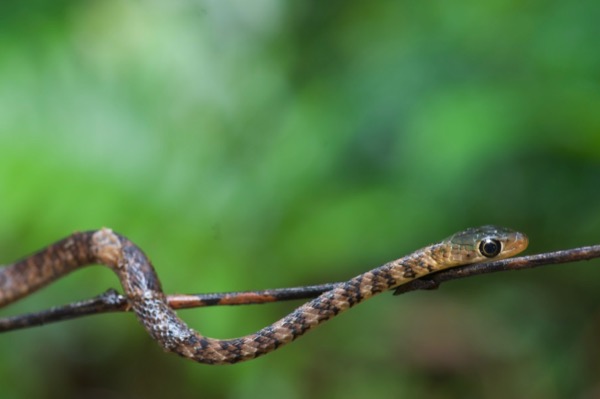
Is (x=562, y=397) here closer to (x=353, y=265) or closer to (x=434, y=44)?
(x=353, y=265)

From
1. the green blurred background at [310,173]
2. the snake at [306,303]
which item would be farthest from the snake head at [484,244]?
the green blurred background at [310,173]

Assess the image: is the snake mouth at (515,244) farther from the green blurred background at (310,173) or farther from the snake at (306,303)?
the green blurred background at (310,173)

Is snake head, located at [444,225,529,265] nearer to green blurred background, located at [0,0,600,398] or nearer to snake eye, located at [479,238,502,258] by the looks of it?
snake eye, located at [479,238,502,258]

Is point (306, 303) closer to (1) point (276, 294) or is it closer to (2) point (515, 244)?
(1) point (276, 294)

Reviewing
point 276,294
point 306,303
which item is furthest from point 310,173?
point 276,294

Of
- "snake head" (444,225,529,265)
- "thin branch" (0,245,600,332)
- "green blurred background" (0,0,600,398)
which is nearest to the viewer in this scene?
"thin branch" (0,245,600,332)

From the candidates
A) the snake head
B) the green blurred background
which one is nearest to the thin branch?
the snake head
